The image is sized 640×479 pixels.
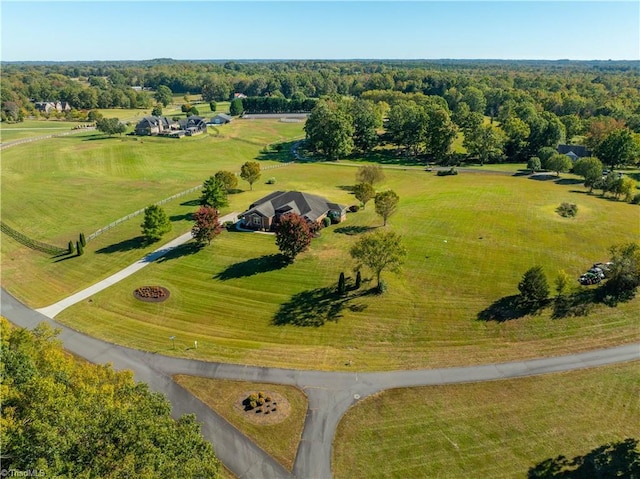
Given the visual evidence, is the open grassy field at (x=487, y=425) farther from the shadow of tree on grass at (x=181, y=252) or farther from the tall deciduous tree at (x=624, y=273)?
the shadow of tree on grass at (x=181, y=252)

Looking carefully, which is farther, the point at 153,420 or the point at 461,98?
the point at 461,98

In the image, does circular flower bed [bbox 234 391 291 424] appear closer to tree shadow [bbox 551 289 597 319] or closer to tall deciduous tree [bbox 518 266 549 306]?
tall deciduous tree [bbox 518 266 549 306]

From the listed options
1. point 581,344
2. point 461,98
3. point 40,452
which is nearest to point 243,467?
point 40,452

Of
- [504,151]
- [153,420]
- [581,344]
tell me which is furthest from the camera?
[504,151]

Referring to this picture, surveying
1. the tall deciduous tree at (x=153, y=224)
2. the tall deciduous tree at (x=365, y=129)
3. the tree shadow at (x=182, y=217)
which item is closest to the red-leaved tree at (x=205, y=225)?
the tall deciduous tree at (x=153, y=224)

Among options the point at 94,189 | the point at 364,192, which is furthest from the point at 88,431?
the point at 94,189

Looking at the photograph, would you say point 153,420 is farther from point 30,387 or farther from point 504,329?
point 504,329

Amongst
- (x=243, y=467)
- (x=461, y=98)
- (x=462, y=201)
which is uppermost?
(x=461, y=98)
